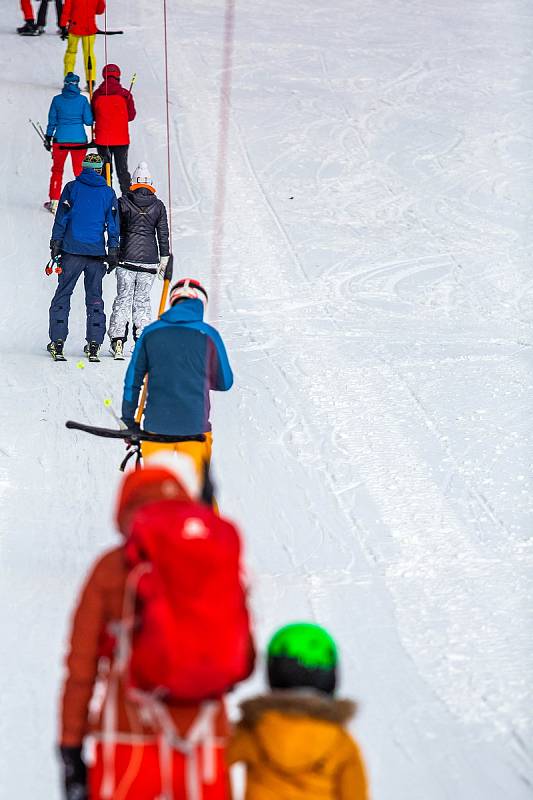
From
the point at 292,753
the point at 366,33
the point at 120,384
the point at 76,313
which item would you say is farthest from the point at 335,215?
the point at 292,753

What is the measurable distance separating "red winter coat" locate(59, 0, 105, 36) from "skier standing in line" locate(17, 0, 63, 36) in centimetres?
344

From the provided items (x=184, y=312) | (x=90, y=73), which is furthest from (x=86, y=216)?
(x=90, y=73)

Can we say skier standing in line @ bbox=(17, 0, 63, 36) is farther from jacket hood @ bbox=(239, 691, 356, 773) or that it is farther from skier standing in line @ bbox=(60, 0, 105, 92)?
jacket hood @ bbox=(239, 691, 356, 773)

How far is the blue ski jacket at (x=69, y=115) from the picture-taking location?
12.7m

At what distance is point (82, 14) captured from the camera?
15.6 metres

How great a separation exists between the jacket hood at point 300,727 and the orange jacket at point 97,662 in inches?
4.7

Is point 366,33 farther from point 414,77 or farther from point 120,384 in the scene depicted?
point 120,384

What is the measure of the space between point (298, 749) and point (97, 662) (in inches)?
20.6

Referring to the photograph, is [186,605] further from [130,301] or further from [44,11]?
[44,11]

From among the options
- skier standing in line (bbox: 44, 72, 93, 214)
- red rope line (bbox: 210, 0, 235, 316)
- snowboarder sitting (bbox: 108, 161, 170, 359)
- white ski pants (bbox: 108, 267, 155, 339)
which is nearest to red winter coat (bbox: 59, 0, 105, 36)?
red rope line (bbox: 210, 0, 235, 316)

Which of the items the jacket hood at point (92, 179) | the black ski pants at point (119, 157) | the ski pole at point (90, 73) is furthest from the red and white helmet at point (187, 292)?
the ski pole at point (90, 73)

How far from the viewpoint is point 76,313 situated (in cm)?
1148

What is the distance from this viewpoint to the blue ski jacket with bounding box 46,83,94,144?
498 inches

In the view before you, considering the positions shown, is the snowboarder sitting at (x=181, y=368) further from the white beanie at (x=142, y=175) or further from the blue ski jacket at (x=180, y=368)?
the white beanie at (x=142, y=175)
